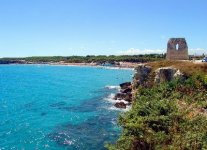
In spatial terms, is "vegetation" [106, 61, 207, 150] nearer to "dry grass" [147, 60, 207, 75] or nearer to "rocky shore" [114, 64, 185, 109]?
"dry grass" [147, 60, 207, 75]

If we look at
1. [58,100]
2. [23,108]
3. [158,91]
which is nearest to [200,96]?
A: [158,91]

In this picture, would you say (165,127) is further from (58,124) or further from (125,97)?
(125,97)

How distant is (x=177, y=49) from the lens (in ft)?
214

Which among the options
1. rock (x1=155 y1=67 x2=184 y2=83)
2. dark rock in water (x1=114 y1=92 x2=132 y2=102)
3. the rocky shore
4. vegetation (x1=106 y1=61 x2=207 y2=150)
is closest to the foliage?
vegetation (x1=106 y1=61 x2=207 y2=150)


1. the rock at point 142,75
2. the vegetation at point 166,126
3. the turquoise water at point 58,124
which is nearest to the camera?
the vegetation at point 166,126

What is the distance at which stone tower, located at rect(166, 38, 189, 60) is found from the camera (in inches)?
2544

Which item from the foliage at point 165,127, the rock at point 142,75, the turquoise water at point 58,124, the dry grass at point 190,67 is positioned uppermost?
the dry grass at point 190,67

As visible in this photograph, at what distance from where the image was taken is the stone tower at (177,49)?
6462 cm

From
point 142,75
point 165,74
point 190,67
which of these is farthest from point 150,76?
point 190,67

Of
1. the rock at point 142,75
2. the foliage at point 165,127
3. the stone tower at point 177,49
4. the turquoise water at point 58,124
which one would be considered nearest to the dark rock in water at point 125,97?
the turquoise water at point 58,124

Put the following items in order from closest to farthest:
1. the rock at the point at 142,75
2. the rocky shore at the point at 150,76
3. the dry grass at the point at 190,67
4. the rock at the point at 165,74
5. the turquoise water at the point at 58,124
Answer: the turquoise water at the point at 58,124 → the dry grass at the point at 190,67 → the rock at the point at 165,74 → the rocky shore at the point at 150,76 → the rock at the point at 142,75

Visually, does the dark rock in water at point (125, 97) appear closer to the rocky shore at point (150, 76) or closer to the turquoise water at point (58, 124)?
the rocky shore at point (150, 76)

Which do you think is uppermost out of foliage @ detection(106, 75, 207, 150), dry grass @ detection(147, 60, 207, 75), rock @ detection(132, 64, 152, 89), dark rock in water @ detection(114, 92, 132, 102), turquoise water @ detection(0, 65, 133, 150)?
dry grass @ detection(147, 60, 207, 75)

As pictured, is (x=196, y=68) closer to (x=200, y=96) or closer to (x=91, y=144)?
(x=200, y=96)
